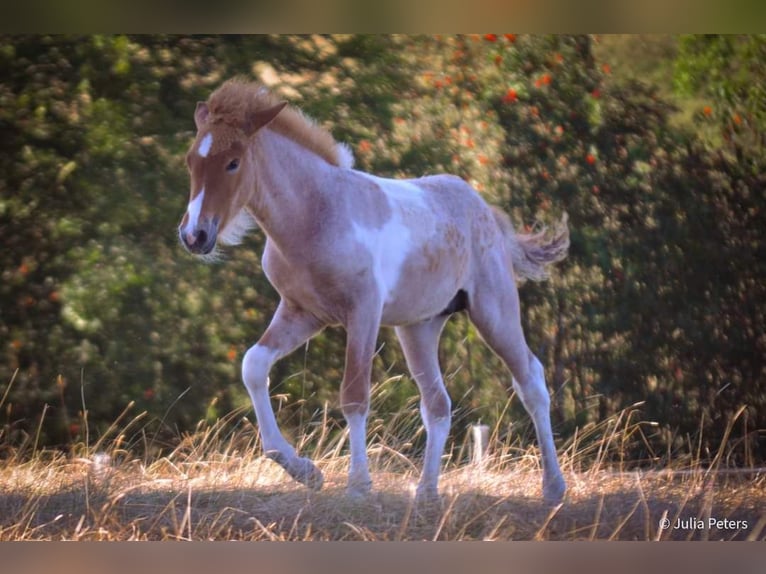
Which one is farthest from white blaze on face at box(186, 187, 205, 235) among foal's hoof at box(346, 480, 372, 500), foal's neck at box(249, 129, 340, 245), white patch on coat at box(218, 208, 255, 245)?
foal's hoof at box(346, 480, 372, 500)

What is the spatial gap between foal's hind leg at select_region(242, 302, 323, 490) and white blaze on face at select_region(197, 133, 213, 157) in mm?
618

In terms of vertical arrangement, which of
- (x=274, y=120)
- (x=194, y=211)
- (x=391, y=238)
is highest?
(x=274, y=120)

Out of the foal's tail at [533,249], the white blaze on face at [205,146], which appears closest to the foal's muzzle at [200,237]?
the white blaze on face at [205,146]

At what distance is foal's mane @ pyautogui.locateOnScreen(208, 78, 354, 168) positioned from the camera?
3.58 m

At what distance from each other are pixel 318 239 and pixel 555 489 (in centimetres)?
138

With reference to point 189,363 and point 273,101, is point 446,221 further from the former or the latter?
point 189,363

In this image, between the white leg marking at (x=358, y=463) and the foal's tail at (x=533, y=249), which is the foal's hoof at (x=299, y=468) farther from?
the foal's tail at (x=533, y=249)

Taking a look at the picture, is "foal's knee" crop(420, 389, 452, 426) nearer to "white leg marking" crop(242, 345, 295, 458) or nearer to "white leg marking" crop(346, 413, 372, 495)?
"white leg marking" crop(346, 413, 372, 495)

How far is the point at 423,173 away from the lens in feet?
16.0

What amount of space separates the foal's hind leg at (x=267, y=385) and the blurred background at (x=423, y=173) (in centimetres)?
106

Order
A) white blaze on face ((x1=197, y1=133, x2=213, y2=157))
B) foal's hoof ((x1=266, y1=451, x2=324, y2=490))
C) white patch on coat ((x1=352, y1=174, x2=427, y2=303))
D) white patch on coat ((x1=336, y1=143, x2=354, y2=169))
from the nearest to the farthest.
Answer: white blaze on face ((x1=197, y1=133, x2=213, y2=157))
foal's hoof ((x1=266, y1=451, x2=324, y2=490))
white patch on coat ((x1=352, y1=174, x2=427, y2=303))
white patch on coat ((x1=336, y1=143, x2=354, y2=169))

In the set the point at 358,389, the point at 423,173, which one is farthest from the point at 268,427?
the point at 423,173

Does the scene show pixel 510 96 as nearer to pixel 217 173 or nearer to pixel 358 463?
pixel 217 173

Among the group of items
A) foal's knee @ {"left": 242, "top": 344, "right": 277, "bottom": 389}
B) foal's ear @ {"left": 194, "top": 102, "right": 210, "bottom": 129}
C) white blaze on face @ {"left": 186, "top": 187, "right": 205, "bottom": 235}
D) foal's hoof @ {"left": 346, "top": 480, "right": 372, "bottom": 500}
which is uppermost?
foal's ear @ {"left": 194, "top": 102, "right": 210, "bottom": 129}
